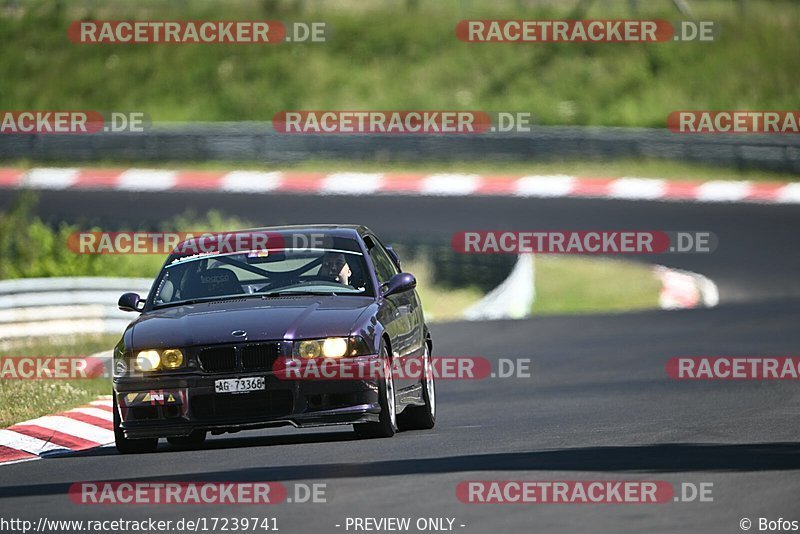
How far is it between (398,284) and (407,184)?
20395 millimetres

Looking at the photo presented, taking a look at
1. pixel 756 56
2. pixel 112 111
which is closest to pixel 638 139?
pixel 756 56

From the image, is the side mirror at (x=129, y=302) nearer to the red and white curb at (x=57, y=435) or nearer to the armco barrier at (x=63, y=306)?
the red and white curb at (x=57, y=435)

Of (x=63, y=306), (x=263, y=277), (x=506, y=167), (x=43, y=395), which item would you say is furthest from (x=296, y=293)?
(x=506, y=167)

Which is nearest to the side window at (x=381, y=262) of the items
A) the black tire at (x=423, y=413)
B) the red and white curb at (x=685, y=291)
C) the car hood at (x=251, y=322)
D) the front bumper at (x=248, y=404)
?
the black tire at (x=423, y=413)

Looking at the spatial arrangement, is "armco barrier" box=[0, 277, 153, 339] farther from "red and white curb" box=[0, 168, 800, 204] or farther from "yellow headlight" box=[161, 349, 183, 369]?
"red and white curb" box=[0, 168, 800, 204]

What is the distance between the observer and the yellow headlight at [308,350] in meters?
10.6

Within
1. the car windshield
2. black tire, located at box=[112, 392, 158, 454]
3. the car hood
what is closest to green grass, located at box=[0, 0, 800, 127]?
the car windshield

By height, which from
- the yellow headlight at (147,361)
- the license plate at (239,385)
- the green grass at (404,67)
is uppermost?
the green grass at (404,67)

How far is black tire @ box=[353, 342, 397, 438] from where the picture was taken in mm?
10867

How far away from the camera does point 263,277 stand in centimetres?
1209

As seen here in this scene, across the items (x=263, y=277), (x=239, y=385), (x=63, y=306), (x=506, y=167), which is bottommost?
(x=239, y=385)

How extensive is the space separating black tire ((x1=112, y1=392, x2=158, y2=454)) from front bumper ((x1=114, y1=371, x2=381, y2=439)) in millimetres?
308

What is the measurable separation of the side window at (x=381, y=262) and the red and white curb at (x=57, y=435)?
2.28 meters

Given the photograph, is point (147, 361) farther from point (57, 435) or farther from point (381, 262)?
point (381, 262)
